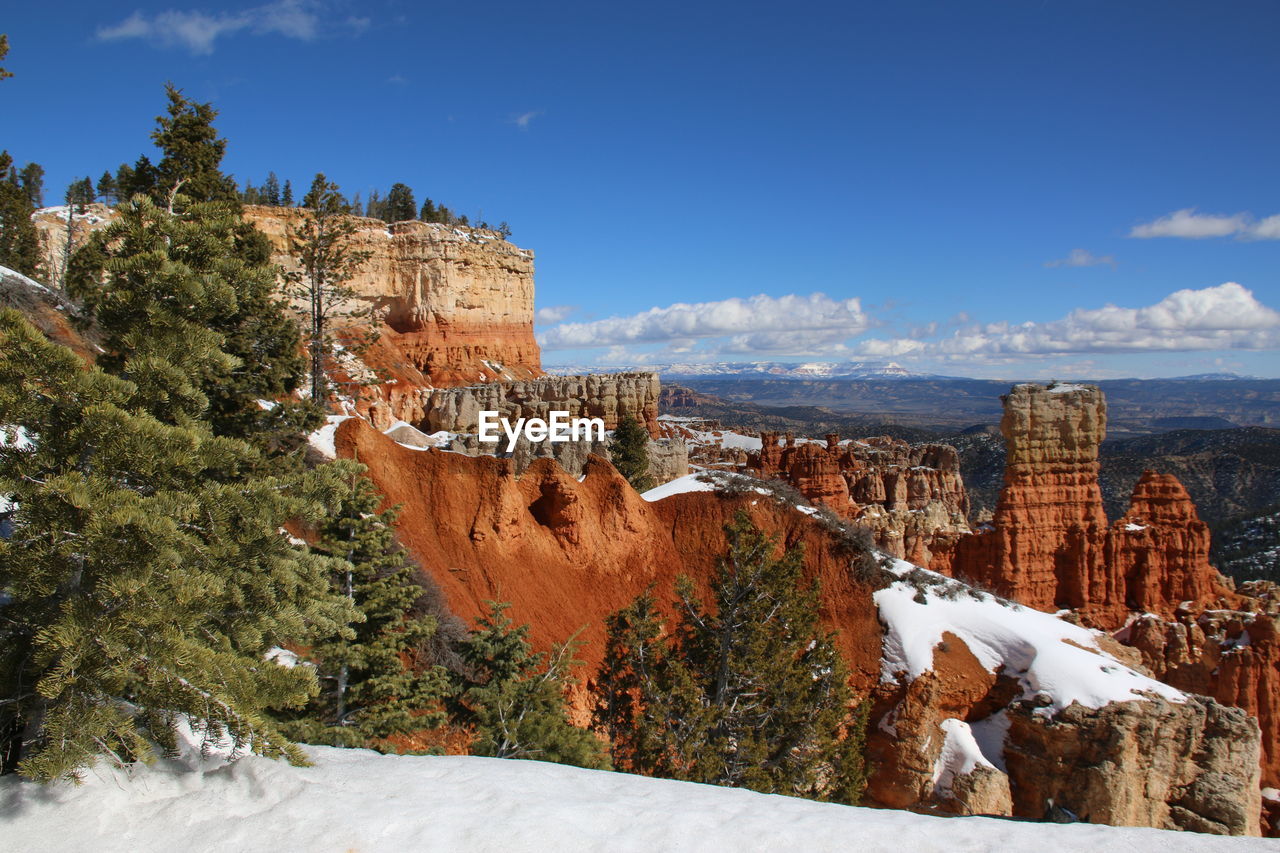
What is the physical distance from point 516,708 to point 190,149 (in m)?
21.6

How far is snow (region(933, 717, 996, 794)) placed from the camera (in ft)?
58.3

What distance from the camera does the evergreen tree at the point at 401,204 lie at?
87.2 meters

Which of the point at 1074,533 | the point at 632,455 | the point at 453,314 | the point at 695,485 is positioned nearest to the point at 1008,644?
the point at 695,485

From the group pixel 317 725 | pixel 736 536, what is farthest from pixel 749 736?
pixel 317 725

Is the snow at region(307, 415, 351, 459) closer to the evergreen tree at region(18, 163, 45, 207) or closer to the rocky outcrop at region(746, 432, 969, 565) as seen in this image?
the rocky outcrop at region(746, 432, 969, 565)

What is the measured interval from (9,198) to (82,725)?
54.9m

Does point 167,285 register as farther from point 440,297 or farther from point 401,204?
point 401,204

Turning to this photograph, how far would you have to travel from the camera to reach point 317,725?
28.9 feet

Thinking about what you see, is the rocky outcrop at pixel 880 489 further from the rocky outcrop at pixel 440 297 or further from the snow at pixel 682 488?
the rocky outcrop at pixel 440 297

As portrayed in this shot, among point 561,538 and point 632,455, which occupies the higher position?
point 632,455

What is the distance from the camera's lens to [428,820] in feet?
19.6

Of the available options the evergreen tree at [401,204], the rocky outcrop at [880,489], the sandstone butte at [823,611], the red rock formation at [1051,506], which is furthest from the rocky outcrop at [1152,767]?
the evergreen tree at [401,204]

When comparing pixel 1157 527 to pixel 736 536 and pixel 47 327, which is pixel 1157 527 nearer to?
pixel 736 536

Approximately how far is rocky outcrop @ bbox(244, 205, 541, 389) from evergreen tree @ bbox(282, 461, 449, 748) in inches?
1769
